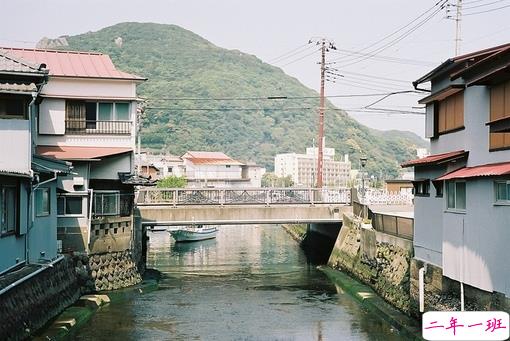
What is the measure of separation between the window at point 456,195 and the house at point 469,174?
31mm

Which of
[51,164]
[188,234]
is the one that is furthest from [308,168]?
[51,164]

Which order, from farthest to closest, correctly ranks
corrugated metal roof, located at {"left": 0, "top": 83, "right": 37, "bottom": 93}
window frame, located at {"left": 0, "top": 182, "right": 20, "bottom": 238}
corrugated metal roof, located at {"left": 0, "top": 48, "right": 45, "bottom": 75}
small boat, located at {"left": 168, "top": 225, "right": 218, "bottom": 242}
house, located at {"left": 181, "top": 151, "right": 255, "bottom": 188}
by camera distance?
1. house, located at {"left": 181, "top": 151, "right": 255, "bottom": 188}
2. small boat, located at {"left": 168, "top": 225, "right": 218, "bottom": 242}
3. corrugated metal roof, located at {"left": 0, "top": 48, "right": 45, "bottom": 75}
4. corrugated metal roof, located at {"left": 0, "top": 83, "right": 37, "bottom": 93}
5. window frame, located at {"left": 0, "top": 182, "right": 20, "bottom": 238}

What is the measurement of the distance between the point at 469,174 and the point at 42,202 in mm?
16466

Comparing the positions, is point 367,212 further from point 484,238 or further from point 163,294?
point 484,238

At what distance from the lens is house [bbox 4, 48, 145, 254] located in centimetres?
3072

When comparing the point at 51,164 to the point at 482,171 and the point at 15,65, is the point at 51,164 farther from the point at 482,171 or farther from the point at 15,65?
the point at 482,171

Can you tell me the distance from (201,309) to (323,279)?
10.8m

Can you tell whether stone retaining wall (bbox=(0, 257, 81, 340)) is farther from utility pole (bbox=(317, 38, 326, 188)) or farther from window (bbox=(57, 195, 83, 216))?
utility pole (bbox=(317, 38, 326, 188))

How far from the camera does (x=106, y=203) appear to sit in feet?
104

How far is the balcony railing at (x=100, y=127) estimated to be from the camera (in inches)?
1281

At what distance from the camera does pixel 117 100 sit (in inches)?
1284

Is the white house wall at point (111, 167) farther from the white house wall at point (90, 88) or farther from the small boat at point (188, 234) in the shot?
the small boat at point (188, 234)

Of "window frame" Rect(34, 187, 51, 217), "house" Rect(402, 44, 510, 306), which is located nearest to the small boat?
"window frame" Rect(34, 187, 51, 217)

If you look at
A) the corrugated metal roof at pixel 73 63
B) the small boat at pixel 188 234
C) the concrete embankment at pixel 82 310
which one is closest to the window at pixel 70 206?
the concrete embankment at pixel 82 310
